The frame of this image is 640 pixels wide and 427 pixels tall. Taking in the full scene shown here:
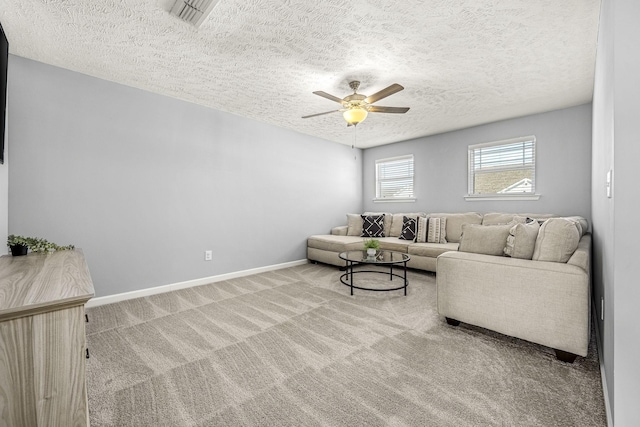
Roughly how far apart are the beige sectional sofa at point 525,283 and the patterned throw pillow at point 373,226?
2.69 metres

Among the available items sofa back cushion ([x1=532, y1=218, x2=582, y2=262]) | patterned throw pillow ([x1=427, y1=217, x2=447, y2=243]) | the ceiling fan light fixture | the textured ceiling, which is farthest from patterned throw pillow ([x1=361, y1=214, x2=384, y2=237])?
sofa back cushion ([x1=532, y1=218, x2=582, y2=262])

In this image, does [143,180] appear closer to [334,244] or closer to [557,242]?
[334,244]

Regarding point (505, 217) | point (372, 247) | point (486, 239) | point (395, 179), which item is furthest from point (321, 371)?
point (395, 179)

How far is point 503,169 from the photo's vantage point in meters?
4.48

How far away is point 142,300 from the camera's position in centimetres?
317

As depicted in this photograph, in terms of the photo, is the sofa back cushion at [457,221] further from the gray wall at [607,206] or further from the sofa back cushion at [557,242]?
the sofa back cushion at [557,242]

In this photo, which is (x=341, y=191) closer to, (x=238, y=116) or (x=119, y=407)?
(x=238, y=116)

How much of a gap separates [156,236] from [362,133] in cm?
372

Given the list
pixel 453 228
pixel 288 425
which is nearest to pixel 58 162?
pixel 288 425

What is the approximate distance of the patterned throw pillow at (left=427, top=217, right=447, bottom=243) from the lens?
4535mm

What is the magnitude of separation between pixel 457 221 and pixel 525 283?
2.70 meters

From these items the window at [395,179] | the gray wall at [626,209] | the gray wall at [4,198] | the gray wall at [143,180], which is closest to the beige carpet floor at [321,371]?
the gray wall at [626,209]

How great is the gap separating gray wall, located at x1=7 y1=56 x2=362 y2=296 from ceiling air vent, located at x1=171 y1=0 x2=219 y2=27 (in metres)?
1.72

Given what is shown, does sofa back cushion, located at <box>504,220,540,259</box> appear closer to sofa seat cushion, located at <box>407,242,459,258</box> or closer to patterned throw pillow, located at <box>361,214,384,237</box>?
sofa seat cushion, located at <box>407,242,459,258</box>
